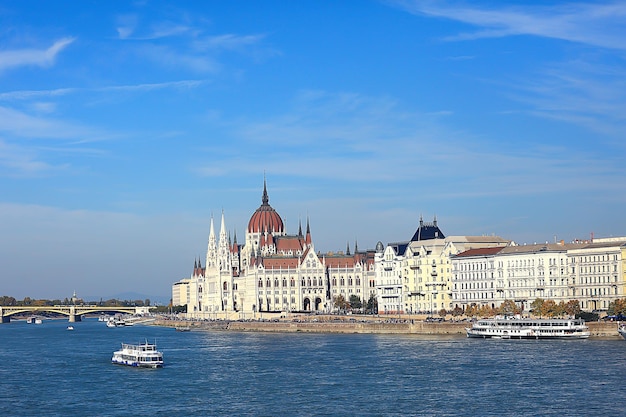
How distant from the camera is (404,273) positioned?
140125 mm

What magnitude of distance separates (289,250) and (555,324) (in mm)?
87860

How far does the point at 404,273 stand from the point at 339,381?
7279cm

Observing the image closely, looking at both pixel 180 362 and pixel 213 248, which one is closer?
pixel 180 362

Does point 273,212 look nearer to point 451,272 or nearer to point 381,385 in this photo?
point 451,272

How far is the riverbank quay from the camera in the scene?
99.7m

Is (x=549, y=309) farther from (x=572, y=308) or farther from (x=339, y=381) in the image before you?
(x=339, y=381)

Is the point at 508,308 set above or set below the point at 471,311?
above

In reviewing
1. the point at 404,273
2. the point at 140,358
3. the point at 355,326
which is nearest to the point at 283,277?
the point at 404,273

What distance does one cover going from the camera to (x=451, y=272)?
132 metres

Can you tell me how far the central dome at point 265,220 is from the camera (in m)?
189

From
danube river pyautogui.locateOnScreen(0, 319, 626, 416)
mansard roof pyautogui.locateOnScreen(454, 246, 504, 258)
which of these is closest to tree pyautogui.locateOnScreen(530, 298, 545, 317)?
mansard roof pyautogui.locateOnScreen(454, 246, 504, 258)

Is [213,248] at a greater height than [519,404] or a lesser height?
greater

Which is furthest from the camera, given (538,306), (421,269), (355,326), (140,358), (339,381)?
(421,269)

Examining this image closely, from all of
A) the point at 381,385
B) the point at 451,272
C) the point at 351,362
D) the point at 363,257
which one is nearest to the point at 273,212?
the point at 363,257
